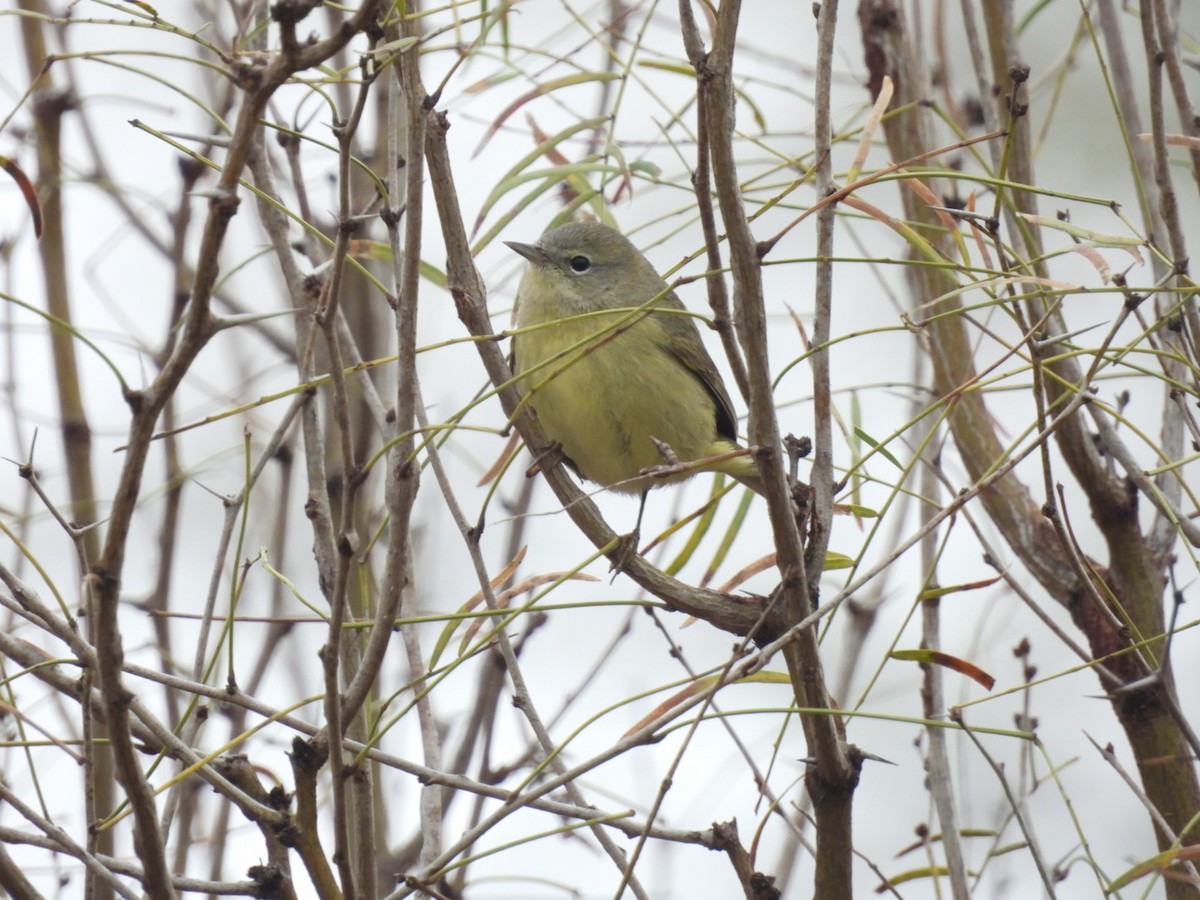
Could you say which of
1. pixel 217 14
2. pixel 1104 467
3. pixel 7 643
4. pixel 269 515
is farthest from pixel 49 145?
pixel 1104 467

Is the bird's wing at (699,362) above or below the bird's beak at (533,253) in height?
below

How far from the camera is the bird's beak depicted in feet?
12.7

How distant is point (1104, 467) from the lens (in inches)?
115

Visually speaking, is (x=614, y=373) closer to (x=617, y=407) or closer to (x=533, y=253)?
(x=617, y=407)

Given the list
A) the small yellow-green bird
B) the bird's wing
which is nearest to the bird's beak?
the small yellow-green bird

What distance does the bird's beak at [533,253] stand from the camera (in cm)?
388

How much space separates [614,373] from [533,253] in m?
0.61

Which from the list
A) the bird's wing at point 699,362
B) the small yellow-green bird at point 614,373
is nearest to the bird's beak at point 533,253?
the small yellow-green bird at point 614,373

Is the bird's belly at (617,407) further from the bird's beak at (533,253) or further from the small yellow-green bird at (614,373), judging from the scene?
the bird's beak at (533,253)

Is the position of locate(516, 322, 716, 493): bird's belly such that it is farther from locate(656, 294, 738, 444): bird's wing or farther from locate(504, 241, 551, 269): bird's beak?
locate(504, 241, 551, 269): bird's beak

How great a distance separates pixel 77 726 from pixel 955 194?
8.26ft

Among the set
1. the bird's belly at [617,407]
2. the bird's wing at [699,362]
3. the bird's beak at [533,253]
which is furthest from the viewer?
the bird's beak at [533,253]

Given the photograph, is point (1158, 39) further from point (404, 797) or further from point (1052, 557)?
point (404, 797)

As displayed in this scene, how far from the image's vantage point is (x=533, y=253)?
3.90m
